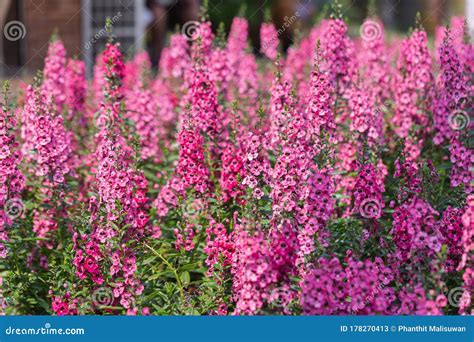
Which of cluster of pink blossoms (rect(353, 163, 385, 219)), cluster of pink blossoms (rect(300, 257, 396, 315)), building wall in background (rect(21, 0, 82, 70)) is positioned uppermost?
building wall in background (rect(21, 0, 82, 70))

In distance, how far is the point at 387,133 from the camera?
8.05 metres

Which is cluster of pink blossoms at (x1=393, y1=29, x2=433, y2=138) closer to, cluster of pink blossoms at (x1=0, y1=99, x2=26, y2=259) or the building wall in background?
cluster of pink blossoms at (x1=0, y1=99, x2=26, y2=259)

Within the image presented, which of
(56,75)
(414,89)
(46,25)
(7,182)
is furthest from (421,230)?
(46,25)

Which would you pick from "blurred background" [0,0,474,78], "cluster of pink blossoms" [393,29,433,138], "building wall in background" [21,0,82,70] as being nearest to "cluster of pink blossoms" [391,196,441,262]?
"cluster of pink blossoms" [393,29,433,138]

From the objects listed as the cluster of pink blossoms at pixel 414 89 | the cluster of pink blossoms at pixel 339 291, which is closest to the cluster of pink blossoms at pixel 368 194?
the cluster of pink blossoms at pixel 339 291

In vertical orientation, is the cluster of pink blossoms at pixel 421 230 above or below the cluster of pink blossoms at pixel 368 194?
below

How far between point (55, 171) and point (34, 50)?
1245 cm

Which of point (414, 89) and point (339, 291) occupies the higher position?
point (414, 89)

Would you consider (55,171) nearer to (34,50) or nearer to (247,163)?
(247,163)

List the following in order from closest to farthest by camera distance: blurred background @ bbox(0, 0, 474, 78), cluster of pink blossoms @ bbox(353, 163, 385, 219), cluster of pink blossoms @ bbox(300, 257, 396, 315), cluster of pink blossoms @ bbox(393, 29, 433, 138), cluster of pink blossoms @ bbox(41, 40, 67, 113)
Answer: cluster of pink blossoms @ bbox(300, 257, 396, 315)
cluster of pink blossoms @ bbox(353, 163, 385, 219)
cluster of pink blossoms @ bbox(393, 29, 433, 138)
cluster of pink blossoms @ bbox(41, 40, 67, 113)
blurred background @ bbox(0, 0, 474, 78)

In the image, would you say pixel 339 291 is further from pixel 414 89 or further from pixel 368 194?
pixel 414 89

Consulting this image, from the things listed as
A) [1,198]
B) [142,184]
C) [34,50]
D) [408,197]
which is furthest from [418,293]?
[34,50]

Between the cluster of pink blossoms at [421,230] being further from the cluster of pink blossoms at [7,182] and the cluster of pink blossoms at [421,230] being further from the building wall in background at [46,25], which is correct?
the building wall in background at [46,25]

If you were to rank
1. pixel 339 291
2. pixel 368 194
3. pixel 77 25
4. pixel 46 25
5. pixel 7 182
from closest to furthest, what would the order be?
1. pixel 339 291
2. pixel 368 194
3. pixel 7 182
4. pixel 46 25
5. pixel 77 25
